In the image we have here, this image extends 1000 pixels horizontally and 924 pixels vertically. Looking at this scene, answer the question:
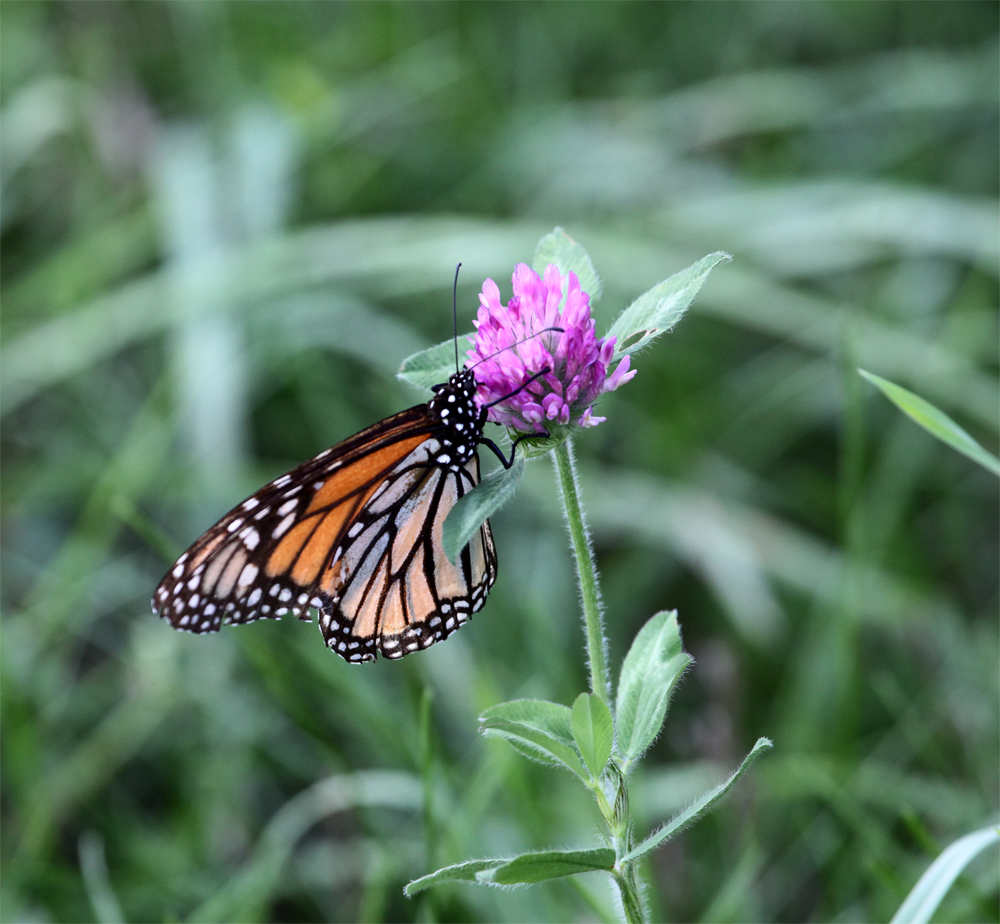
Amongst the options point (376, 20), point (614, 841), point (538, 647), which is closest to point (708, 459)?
point (538, 647)

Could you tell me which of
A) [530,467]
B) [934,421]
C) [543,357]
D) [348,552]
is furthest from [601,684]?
[530,467]

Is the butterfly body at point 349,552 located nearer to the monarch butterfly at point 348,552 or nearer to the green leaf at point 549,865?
the monarch butterfly at point 348,552

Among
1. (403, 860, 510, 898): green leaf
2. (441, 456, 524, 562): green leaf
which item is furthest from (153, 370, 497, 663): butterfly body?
(403, 860, 510, 898): green leaf

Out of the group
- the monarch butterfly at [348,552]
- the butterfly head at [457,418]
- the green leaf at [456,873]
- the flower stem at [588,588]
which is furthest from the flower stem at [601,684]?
the monarch butterfly at [348,552]

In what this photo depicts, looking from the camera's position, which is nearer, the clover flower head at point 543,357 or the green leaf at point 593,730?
the green leaf at point 593,730

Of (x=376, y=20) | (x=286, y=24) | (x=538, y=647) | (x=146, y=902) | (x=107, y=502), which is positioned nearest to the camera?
(x=146, y=902)

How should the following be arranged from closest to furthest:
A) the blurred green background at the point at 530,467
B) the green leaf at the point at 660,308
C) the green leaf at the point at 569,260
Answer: the green leaf at the point at 660,308
the green leaf at the point at 569,260
the blurred green background at the point at 530,467

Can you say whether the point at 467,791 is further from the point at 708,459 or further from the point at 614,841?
the point at 708,459

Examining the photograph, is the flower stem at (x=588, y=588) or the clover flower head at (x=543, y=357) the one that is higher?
the clover flower head at (x=543, y=357)
